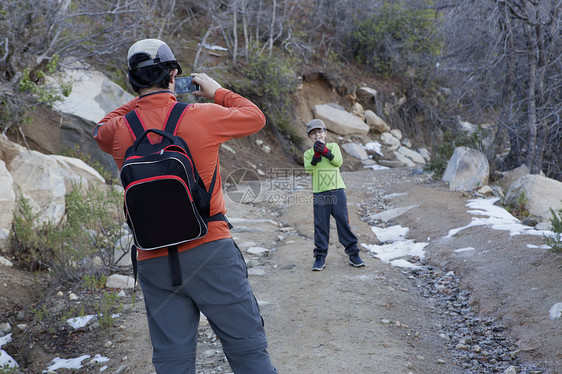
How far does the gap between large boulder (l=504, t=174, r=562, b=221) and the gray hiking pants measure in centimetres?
707

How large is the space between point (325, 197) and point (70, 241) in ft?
9.29

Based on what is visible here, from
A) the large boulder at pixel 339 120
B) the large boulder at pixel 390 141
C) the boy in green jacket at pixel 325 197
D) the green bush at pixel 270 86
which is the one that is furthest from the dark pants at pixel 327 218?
the large boulder at pixel 390 141

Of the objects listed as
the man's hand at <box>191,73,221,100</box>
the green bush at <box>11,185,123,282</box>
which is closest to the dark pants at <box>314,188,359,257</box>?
the green bush at <box>11,185,123,282</box>

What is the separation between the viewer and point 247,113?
7.69 feet

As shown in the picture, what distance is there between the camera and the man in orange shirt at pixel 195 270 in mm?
2225

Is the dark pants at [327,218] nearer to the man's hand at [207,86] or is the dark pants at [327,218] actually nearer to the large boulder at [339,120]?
the man's hand at [207,86]

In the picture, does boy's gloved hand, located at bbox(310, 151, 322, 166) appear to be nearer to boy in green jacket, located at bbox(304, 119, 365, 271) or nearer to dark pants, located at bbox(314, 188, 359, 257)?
boy in green jacket, located at bbox(304, 119, 365, 271)

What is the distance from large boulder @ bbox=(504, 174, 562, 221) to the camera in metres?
8.16

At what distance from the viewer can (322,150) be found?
572 centimetres

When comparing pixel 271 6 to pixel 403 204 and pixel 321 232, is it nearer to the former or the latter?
pixel 403 204

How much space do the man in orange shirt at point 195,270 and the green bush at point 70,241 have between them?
11.1ft

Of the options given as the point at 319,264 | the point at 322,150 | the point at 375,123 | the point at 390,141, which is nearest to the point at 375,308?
the point at 319,264

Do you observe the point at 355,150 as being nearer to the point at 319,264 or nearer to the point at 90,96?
the point at 90,96

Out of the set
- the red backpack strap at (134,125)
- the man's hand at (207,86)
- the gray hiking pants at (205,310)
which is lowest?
the gray hiking pants at (205,310)
